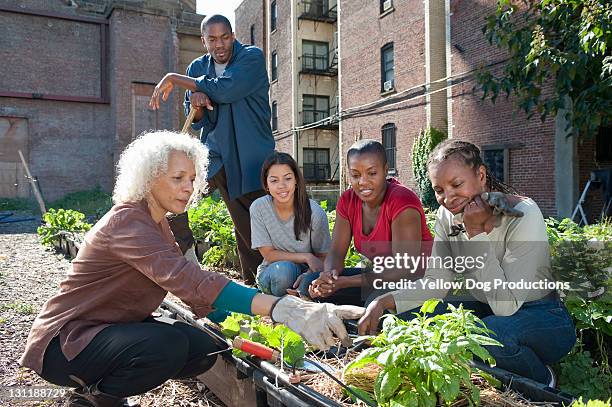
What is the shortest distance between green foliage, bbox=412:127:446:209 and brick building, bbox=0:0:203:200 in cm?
1210

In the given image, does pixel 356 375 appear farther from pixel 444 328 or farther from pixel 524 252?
pixel 524 252

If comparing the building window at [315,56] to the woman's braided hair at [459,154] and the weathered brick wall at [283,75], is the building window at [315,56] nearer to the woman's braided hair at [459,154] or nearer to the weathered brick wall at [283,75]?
the weathered brick wall at [283,75]

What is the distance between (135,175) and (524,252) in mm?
1693

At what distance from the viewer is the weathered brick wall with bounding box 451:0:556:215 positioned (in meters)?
11.7

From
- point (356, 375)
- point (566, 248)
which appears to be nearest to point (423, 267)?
point (566, 248)

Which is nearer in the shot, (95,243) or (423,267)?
(95,243)

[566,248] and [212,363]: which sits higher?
[566,248]

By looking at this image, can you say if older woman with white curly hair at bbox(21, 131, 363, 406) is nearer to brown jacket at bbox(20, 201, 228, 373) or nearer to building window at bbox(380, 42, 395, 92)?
brown jacket at bbox(20, 201, 228, 373)

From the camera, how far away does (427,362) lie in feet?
5.26

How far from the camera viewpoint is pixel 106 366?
6.55 feet

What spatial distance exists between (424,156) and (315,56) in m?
11.1

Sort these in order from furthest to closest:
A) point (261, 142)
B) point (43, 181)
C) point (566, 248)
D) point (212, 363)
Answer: point (43, 181)
point (261, 142)
point (566, 248)
point (212, 363)

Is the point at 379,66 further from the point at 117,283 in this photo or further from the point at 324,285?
the point at 117,283

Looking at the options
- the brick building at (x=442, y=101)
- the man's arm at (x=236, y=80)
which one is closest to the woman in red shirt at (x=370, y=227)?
the man's arm at (x=236, y=80)
